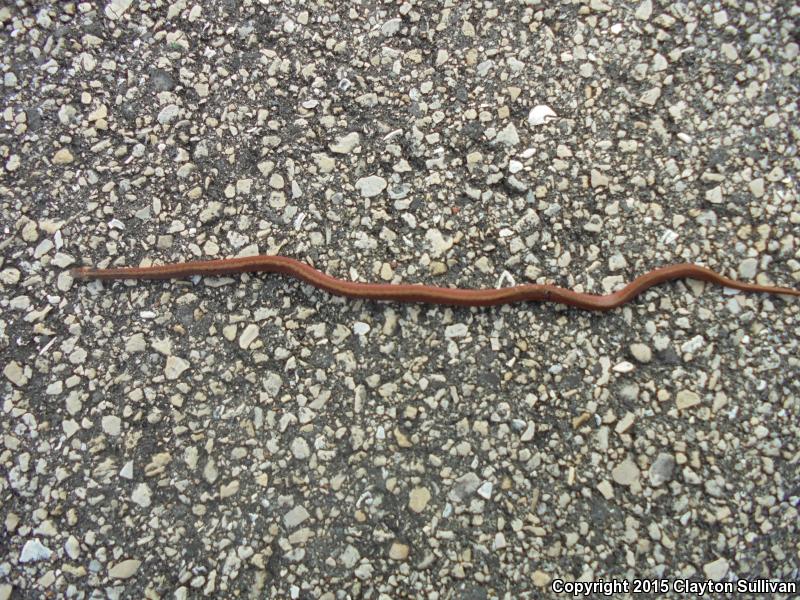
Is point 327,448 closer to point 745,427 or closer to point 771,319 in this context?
point 745,427

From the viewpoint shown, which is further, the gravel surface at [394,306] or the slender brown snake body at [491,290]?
the slender brown snake body at [491,290]

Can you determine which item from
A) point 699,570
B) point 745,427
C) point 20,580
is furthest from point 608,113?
point 20,580

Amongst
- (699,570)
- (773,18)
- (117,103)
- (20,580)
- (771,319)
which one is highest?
(773,18)

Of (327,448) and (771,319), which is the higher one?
(771,319)

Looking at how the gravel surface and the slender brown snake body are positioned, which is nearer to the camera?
the gravel surface

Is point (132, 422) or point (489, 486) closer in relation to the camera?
point (489, 486)

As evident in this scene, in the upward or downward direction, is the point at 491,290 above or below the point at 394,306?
above

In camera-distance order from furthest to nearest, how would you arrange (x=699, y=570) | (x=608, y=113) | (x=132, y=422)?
(x=608, y=113)
(x=132, y=422)
(x=699, y=570)

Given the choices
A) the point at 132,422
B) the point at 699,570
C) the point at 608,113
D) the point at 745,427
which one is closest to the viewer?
the point at 699,570
